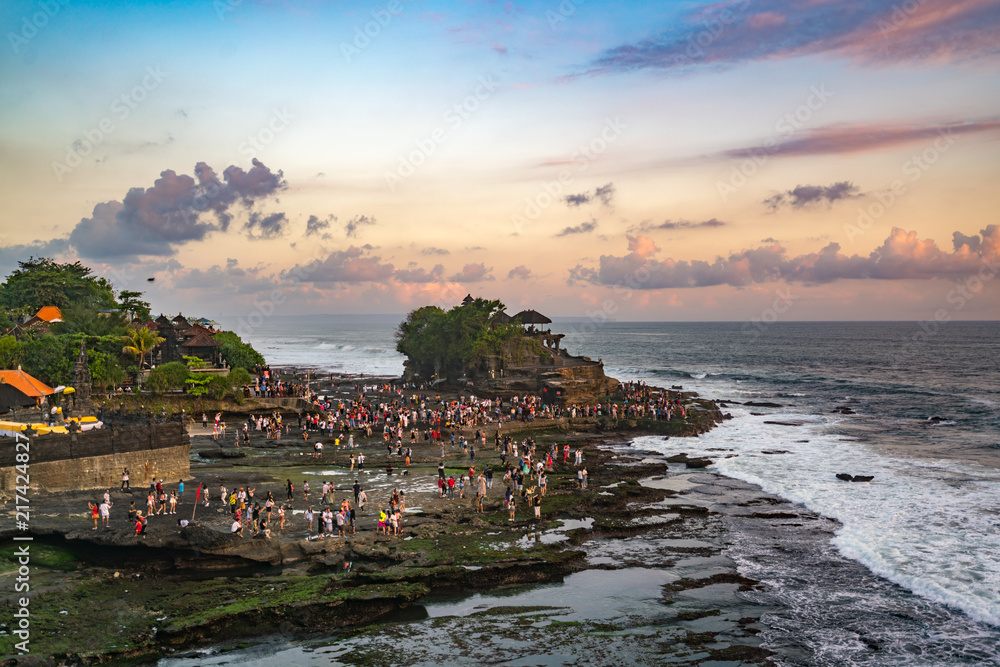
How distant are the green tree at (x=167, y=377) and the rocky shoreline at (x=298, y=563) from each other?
1826cm

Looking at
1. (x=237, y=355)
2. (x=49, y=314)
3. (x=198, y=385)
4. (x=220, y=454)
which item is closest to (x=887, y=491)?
(x=220, y=454)

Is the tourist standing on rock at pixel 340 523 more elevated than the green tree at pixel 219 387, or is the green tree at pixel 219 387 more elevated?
the green tree at pixel 219 387

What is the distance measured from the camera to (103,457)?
2633cm

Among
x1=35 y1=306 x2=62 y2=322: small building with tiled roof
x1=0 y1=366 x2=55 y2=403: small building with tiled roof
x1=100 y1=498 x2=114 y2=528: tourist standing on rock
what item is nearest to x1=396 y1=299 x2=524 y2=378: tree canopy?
x1=35 y1=306 x2=62 y2=322: small building with tiled roof

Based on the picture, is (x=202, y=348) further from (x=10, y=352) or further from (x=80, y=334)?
(x=10, y=352)

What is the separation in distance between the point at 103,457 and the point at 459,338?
47.2 m

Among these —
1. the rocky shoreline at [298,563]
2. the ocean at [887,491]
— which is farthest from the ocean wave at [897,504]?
the rocky shoreline at [298,563]

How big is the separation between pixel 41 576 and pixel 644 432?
38.4 meters

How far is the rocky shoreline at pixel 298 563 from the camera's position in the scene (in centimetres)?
1670

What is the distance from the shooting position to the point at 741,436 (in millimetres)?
47750

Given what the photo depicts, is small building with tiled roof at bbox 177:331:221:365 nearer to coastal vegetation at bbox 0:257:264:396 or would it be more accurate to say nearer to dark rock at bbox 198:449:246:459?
coastal vegetation at bbox 0:257:264:396

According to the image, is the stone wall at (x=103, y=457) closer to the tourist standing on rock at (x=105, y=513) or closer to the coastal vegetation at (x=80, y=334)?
the tourist standing on rock at (x=105, y=513)

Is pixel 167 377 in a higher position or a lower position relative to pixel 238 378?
higher

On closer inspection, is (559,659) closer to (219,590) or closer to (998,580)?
(219,590)
